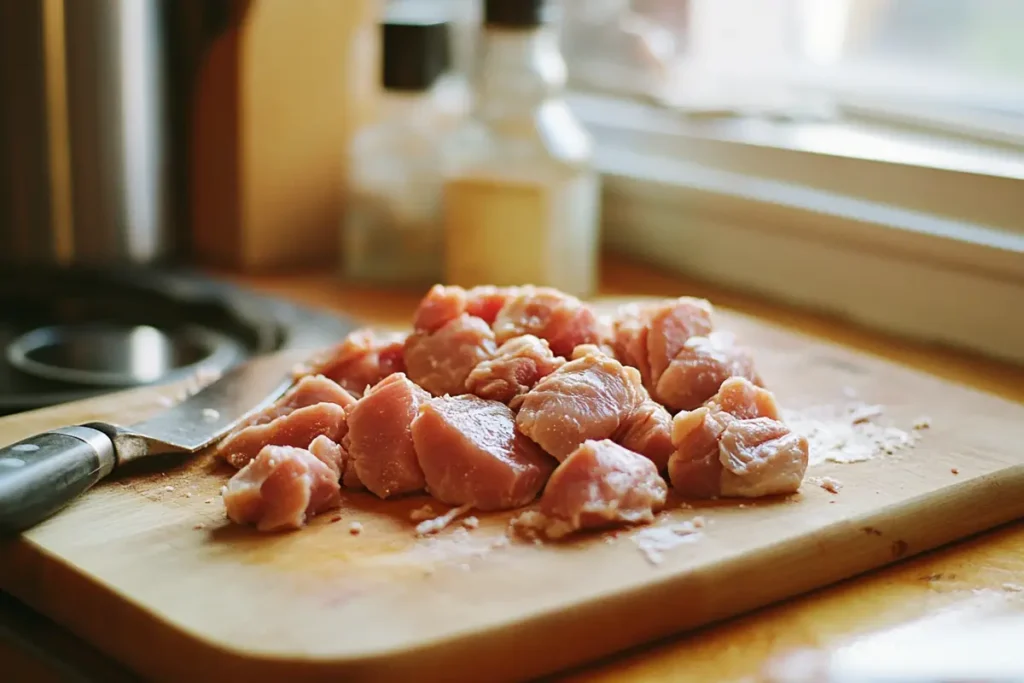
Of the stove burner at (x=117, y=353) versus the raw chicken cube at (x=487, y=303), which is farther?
the stove burner at (x=117, y=353)

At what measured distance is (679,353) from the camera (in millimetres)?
1183

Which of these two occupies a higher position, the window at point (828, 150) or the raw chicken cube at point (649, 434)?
the window at point (828, 150)

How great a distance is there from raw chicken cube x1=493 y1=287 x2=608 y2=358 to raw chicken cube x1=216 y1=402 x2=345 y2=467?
198 mm

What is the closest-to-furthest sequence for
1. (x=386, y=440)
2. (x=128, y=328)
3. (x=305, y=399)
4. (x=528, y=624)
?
(x=528, y=624)
(x=386, y=440)
(x=305, y=399)
(x=128, y=328)

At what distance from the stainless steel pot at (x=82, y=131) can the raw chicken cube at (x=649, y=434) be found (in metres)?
0.98

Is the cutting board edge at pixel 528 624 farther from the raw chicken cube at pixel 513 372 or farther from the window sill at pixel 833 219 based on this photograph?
the window sill at pixel 833 219

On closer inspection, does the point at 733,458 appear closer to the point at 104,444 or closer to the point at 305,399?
the point at 305,399

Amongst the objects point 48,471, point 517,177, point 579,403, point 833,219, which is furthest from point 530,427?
point 833,219

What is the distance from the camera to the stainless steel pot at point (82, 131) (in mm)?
1660

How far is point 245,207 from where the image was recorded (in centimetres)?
187

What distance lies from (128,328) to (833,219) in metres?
0.96

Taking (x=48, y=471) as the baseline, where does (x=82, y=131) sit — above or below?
above

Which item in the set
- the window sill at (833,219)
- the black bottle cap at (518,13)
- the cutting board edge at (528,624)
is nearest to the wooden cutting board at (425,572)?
the cutting board edge at (528,624)

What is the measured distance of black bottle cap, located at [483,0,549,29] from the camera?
62.7 inches
